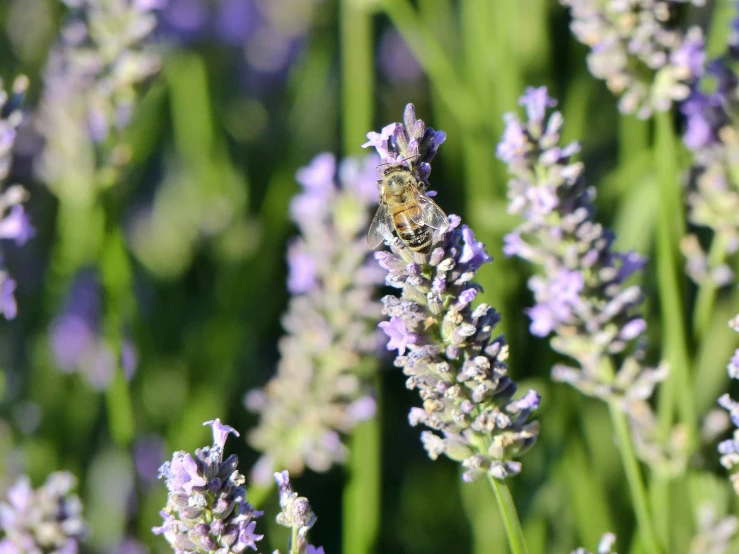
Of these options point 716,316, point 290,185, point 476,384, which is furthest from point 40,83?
point 476,384

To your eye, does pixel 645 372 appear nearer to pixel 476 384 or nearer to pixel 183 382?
pixel 476 384

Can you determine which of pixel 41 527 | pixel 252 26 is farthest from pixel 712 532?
pixel 252 26

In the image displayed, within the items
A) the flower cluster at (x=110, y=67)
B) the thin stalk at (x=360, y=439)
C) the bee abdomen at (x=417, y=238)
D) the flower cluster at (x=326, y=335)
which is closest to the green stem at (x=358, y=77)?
the thin stalk at (x=360, y=439)

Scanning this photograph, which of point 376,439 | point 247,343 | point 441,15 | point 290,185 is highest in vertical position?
point 441,15

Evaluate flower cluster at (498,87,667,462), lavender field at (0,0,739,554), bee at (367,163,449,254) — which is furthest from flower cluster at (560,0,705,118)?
bee at (367,163,449,254)

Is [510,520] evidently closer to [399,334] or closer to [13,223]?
[399,334]

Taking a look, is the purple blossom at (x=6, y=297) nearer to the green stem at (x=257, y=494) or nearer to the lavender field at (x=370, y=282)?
the lavender field at (x=370, y=282)

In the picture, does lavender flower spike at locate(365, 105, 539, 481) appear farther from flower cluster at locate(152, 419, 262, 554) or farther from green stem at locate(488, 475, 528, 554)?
flower cluster at locate(152, 419, 262, 554)
